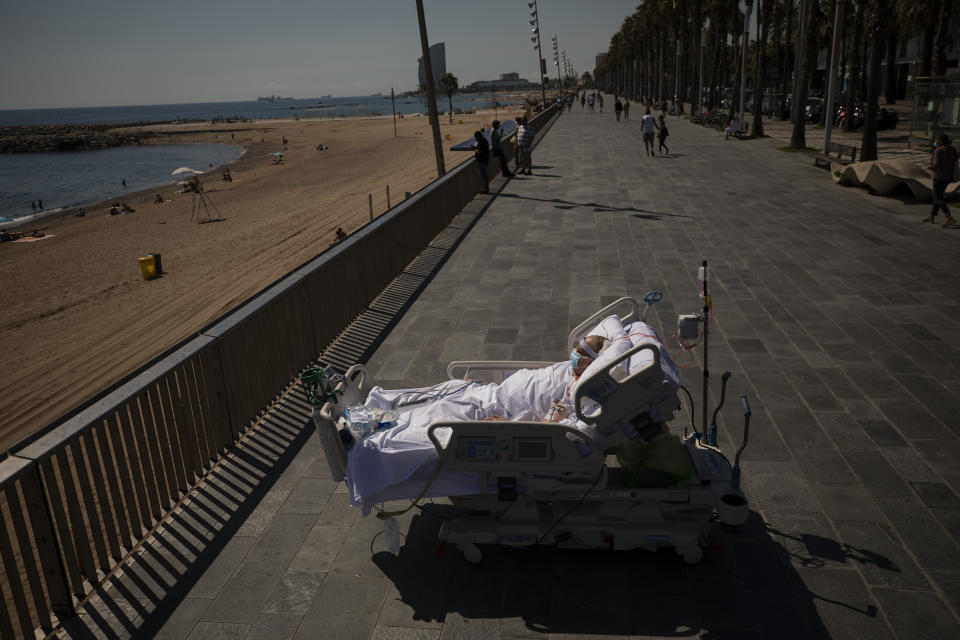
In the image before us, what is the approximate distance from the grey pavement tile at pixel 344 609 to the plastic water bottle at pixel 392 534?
248 mm

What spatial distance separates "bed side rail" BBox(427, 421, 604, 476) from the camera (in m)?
3.95

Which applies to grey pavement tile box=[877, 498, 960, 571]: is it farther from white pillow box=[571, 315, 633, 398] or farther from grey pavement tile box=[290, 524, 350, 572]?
grey pavement tile box=[290, 524, 350, 572]

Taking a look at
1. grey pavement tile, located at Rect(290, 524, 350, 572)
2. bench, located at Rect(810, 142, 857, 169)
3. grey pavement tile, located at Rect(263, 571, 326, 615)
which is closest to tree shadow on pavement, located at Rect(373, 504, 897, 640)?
grey pavement tile, located at Rect(290, 524, 350, 572)

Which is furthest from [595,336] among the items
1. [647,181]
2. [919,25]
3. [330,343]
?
[919,25]

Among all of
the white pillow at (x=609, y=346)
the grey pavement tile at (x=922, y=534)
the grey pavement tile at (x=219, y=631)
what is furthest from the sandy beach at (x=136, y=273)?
the grey pavement tile at (x=922, y=534)

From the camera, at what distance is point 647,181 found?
19.6 meters

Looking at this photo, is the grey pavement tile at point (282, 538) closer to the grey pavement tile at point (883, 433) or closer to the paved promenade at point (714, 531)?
the paved promenade at point (714, 531)

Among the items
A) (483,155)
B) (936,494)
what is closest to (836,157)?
(483,155)

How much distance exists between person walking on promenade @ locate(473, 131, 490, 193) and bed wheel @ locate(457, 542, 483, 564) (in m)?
14.5

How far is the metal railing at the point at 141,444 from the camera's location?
11.9ft

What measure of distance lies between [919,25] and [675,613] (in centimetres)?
4004

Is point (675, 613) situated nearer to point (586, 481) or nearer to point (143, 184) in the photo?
point (586, 481)

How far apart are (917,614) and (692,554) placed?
46.1 inches

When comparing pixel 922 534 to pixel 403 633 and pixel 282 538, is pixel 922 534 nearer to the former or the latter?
pixel 403 633
